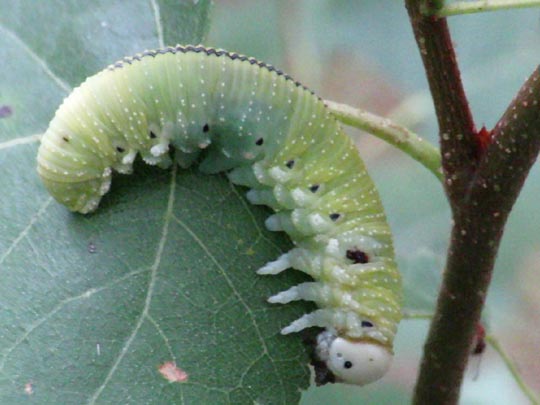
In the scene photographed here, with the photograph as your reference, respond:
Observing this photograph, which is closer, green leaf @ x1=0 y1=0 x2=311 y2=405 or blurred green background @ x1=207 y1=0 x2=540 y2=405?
green leaf @ x1=0 y1=0 x2=311 y2=405

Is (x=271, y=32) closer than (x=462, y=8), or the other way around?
(x=462, y=8)

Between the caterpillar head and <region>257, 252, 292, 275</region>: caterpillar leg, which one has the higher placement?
<region>257, 252, 292, 275</region>: caterpillar leg

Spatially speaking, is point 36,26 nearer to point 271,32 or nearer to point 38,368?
point 38,368

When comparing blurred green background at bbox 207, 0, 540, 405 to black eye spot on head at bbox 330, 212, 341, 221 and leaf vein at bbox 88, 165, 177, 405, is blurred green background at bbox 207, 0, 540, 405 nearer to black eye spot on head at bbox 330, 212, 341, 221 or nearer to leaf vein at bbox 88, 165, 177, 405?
black eye spot on head at bbox 330, 212, 341, 221

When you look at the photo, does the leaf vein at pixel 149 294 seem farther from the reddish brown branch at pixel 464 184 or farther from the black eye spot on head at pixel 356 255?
the reddish brown branch at pixel 464 184

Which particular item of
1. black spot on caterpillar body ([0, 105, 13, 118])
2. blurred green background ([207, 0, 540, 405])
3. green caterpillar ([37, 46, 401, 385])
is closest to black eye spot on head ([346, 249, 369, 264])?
green caterpillar ([37, 46, 401, 385])

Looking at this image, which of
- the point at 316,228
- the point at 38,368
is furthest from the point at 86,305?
the point at 316,228

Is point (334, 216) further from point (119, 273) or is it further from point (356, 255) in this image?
point (119, 273)
